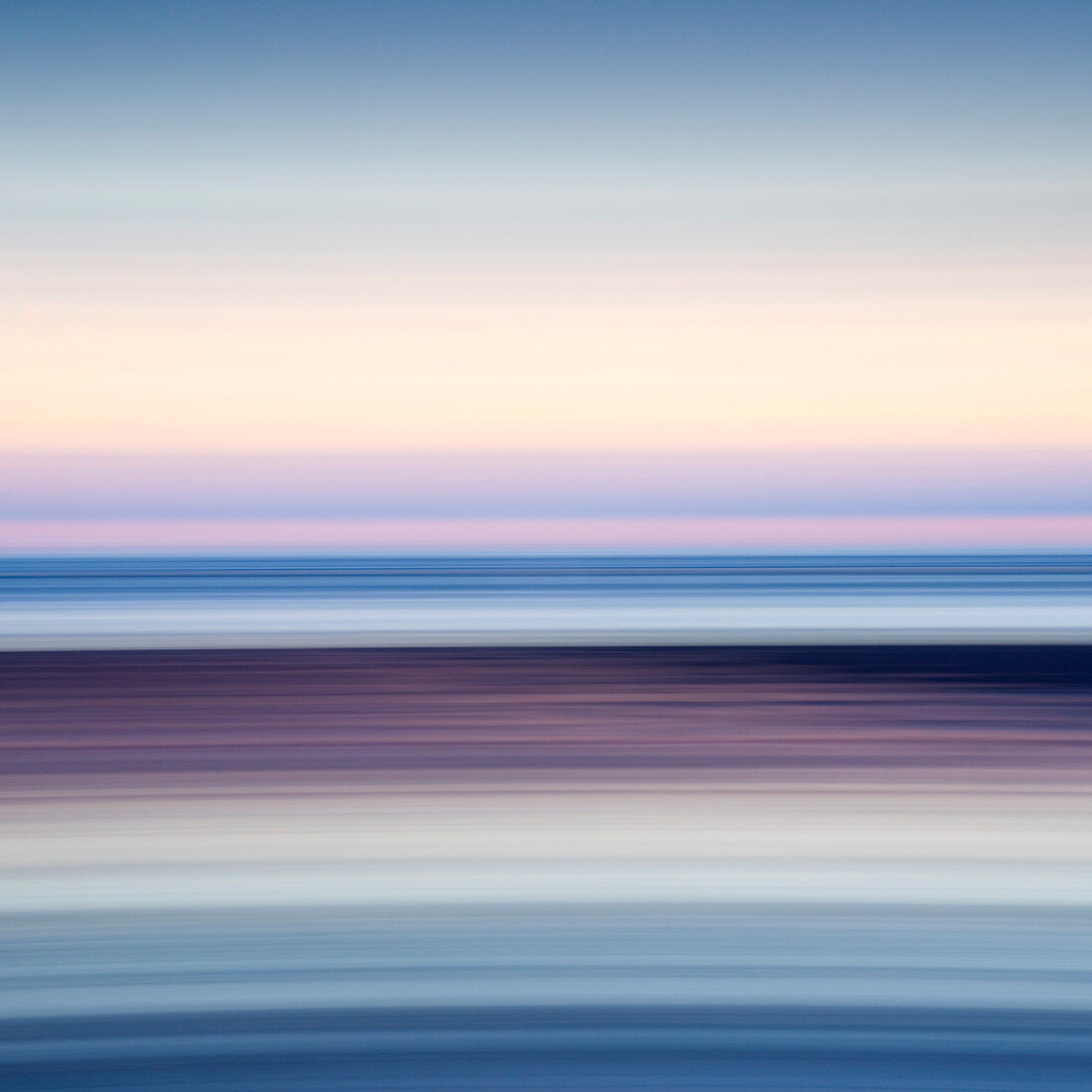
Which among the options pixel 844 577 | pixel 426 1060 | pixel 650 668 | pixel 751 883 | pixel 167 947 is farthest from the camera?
pixel 844 577

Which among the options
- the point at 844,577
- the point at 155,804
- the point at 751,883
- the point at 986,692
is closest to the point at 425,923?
the point at 751,883

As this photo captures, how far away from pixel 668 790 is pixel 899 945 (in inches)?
15.8

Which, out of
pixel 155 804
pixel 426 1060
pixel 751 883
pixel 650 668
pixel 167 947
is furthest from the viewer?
pixel 650 668

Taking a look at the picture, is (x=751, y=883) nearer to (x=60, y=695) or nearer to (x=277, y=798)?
(x=277, y=798)

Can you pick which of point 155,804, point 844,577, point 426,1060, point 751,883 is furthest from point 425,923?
point 844,577

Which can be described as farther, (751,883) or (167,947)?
(751,883)

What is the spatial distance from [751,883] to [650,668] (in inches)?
31.8

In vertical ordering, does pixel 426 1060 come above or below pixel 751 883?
below

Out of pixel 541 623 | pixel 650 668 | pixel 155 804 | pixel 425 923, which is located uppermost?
pixel 541 623

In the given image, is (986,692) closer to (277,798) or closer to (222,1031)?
(277,798)

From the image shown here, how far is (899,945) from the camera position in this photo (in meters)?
0.95

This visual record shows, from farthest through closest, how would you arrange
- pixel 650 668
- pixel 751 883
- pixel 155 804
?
pixel 650 668 → pixel 155 804 → pixel 751 883

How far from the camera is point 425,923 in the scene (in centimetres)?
100

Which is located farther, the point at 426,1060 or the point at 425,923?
the point at 425,923
